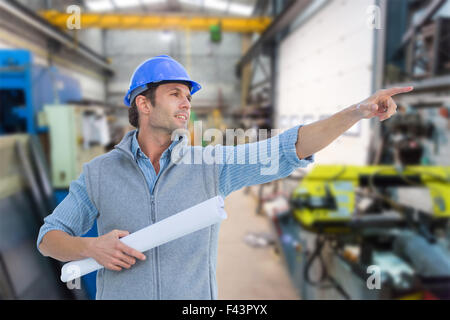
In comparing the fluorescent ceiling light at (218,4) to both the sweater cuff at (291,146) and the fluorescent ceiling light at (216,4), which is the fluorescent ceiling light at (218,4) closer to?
the fluorescent ceiling light at (216,4)

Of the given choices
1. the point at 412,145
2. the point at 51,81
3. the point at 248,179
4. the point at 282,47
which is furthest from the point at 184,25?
the point at 282,47

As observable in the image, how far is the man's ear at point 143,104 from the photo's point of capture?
19.6 inches

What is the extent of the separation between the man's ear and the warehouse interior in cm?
11

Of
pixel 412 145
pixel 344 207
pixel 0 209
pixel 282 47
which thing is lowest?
pixel 344 207

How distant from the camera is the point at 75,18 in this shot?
63 cm

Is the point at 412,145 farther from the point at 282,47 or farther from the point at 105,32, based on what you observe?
the point at 282,47

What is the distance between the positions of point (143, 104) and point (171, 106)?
55mm

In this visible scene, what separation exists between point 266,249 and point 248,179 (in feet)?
6.72

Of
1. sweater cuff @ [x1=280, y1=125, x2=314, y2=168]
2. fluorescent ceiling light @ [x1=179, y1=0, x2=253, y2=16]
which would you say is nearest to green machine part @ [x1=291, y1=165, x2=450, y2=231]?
fluorescent ceiling light @ [x1=179, y1=0, x2=253, y2=16]

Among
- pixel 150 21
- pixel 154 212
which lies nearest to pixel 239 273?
pixel 154 212

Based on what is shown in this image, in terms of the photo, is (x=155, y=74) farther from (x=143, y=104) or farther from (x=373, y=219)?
(x=373, y=219)

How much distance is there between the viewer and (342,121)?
53 cm

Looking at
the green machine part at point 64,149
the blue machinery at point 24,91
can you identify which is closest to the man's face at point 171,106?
the green machine part at point 64,149

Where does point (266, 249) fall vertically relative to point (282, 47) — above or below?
below
